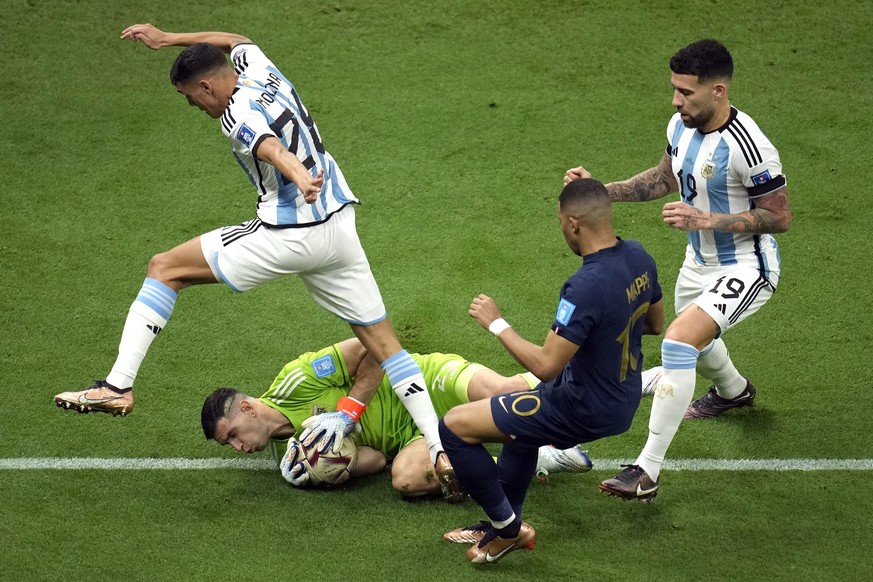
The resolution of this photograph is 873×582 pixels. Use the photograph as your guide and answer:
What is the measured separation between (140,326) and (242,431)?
2.40 feet

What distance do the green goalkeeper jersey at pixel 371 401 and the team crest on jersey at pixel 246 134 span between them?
4.10 feet

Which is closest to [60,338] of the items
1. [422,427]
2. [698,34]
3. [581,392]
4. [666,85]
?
[422,427]

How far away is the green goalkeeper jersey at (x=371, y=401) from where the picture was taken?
19.1 feet

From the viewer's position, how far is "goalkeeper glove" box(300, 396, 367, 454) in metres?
5.61

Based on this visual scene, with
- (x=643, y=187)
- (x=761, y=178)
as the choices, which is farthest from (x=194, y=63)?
(x=761, y=178)

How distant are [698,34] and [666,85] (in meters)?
0.80

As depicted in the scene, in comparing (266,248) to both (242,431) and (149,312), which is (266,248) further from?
(242,431)

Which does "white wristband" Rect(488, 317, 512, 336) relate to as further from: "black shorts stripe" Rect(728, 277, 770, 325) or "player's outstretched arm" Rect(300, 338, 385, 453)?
"black shorts stripe" Rect(728, 277, 770, 325)

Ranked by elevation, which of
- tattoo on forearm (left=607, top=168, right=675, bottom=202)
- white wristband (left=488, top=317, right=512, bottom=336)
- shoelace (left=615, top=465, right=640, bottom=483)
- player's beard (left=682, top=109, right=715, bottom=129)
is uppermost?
player's beard (left=682, top=109, right=715, bottom=129)

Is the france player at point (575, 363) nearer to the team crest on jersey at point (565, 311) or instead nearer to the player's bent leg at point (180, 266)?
the team crest on jersey at point (565, 311)

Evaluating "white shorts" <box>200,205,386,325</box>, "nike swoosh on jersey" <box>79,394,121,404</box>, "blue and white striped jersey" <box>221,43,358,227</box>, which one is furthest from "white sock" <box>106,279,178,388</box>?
"blue and white striped jersey" <box>221,43,358,227</box>

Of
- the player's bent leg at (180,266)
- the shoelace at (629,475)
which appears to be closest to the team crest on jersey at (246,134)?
the player's bent leg at (180,266)

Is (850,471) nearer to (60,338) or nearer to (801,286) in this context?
(801,286)

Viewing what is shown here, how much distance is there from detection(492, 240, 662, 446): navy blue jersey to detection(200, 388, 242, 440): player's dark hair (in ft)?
5.09
